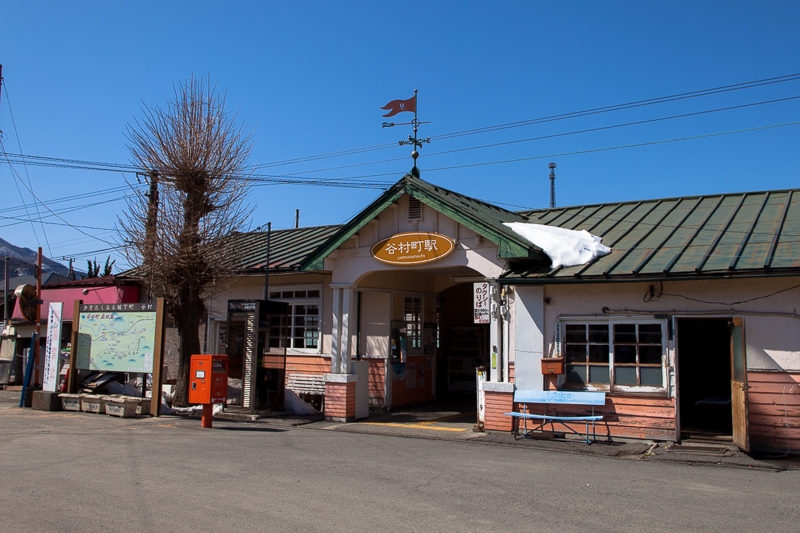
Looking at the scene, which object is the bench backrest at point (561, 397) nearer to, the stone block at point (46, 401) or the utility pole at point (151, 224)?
the utility pole at point (151, 224)

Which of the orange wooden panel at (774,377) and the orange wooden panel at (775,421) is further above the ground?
the orange wooden panel at (774,377)

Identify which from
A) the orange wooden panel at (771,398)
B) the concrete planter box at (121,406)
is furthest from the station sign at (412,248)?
the concrete planter box at (121,406)

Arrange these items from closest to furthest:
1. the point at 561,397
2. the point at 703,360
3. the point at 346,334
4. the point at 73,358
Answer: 1. the point at 561,397
2. the point at 346,334
3. the point at 73,358
4. the point at 703,360

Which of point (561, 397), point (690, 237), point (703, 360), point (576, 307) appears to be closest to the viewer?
point (561, 397)

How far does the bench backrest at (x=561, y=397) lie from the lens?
11.2m

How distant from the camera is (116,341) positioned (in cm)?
1506

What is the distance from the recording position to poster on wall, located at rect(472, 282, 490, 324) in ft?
41.2

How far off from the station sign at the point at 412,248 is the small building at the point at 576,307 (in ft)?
0.10

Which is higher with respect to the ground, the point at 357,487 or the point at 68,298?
the point at 68,298

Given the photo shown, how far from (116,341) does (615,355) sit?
436 inches

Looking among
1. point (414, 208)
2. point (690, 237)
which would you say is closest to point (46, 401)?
point (414, 208)

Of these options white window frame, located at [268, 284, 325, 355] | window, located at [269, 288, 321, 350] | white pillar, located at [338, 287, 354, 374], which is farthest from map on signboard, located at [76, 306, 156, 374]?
white pillar, located at [338, 287, 354, 374]

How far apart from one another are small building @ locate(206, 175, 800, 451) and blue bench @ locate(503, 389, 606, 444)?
33cm

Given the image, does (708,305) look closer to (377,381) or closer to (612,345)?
(612,345)
